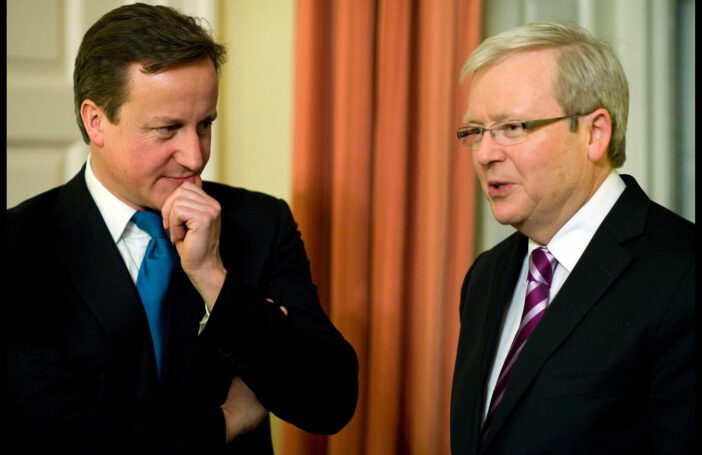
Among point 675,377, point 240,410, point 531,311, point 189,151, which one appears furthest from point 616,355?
point 189,151

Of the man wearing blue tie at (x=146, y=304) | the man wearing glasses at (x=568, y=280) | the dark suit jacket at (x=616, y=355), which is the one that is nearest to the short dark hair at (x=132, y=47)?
the man wearing blue tie at (x=146, y=304)

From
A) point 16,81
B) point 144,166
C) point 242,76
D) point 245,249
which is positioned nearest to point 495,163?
point 245,249

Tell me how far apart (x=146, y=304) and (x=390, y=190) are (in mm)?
956

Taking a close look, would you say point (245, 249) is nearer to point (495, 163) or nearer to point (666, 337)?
point (495, 163)

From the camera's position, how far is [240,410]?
5.35 feet

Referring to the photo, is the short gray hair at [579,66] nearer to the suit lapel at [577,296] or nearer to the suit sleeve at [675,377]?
the suit lapel at [577,296]

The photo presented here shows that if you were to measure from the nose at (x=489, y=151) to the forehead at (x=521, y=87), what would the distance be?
4 cm

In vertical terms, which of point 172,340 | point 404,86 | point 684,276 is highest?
point 404,86

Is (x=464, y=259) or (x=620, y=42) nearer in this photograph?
(x=620, y=42)

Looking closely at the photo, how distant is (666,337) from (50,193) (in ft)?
4.61

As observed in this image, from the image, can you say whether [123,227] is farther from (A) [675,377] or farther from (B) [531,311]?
(A) [675,377]

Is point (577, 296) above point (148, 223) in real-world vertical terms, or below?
below

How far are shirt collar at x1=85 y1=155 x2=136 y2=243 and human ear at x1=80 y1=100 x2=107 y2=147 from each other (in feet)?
0.34

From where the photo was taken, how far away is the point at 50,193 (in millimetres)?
1716
